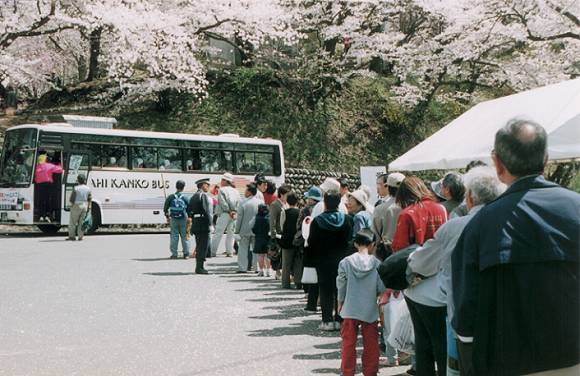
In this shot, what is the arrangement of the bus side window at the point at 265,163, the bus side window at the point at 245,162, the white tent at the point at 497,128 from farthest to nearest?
1. the bus side window at the point at 265,163
2. the bus side window at the point at 245,162
3. the white tent at the point at 497,128

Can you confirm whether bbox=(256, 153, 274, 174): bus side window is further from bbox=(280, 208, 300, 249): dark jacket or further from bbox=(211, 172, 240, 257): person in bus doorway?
bbox=(280, 208, 300, 249): dark jacket

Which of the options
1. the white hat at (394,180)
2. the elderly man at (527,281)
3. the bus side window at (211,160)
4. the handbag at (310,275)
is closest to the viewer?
the elderly man at (527,281)

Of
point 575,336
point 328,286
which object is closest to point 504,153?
point 575,336

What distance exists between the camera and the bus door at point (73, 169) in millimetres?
21688

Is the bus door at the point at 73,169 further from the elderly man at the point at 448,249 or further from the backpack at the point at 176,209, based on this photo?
the elderly man at the point at 448,249

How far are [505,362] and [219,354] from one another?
4.52 m

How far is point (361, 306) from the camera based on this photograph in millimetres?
5934

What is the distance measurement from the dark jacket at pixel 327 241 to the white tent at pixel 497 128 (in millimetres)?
1785

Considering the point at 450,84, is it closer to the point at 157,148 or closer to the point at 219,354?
the point at 157,148

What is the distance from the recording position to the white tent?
279 inches

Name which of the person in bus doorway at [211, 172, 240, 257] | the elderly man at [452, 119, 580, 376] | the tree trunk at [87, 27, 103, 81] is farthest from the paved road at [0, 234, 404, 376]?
the tree trunk at [87, 27, 103, 81]

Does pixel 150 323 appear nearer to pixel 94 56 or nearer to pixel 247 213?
pixel 247 213

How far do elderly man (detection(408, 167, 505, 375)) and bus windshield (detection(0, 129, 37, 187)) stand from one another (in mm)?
18427

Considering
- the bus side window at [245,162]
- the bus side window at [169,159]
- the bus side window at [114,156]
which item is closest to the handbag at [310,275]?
the bus side window at [114,156]
